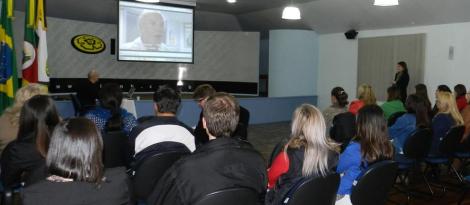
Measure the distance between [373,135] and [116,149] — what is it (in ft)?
6.32

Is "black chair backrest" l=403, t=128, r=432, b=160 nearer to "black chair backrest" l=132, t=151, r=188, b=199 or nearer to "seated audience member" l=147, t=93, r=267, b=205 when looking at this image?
"black chair backrest" l=132, t=151, r=188, b=199

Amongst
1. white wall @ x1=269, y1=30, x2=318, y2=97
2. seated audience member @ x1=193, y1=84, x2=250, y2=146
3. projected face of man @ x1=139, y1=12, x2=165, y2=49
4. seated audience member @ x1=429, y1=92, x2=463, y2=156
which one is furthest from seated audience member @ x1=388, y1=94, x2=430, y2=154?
white wall @ x1=269, y1=30, x2=318, y2=97

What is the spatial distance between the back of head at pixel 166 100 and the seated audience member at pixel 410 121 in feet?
8.47

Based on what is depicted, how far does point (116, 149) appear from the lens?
323cm

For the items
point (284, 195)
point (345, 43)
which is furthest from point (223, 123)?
point (345, 43)

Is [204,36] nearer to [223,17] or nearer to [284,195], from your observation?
[223,17]

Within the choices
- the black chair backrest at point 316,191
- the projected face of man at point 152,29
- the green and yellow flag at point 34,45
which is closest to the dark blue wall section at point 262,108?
the projected face of man at point 152,29

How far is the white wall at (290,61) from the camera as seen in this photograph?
1112cm

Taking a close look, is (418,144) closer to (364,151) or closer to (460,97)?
(364,151)

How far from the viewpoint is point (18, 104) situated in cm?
314

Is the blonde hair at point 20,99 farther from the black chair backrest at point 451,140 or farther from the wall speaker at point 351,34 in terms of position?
the wall speaker at point 351,34

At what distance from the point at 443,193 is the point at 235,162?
3777 mm

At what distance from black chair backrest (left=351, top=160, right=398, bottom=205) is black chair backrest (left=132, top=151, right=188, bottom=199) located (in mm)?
1147

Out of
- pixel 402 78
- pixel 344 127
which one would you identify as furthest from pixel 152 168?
pixel 402 78
